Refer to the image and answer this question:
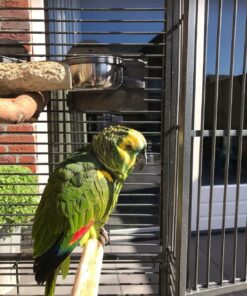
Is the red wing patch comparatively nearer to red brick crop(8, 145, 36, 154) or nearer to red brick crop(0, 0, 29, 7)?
red brick crop(8, 145, 36, 154)

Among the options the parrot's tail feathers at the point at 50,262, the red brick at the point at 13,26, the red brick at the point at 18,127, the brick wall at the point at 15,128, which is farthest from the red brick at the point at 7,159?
the parrot's tail feathers at the point at 50,262

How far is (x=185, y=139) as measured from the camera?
1.04m

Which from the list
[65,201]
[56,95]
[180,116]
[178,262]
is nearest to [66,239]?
[65,201]

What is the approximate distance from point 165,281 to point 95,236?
1.78 feet

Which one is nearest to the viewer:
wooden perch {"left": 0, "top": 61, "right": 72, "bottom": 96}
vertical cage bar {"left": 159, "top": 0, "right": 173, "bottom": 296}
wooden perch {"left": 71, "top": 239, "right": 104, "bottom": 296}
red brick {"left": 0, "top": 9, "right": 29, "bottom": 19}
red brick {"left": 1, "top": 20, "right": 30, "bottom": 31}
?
wooden perch {"left": 71, "top": 239, "right": 104, "bottom": 296}

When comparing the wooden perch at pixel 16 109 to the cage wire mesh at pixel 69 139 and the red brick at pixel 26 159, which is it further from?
the red brick at pixel 26 159

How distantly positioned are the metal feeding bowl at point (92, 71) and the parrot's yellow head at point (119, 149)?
0.62ft

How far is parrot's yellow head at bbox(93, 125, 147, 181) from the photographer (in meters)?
0.88

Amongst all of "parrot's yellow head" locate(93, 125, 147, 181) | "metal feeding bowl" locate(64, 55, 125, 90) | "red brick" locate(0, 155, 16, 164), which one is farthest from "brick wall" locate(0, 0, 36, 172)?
"parrot's yellow head" locate(93, 125, 147, 181)

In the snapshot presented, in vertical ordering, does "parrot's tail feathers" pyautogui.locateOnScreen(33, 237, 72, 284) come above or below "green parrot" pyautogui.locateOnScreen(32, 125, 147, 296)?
below

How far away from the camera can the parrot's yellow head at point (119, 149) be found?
879 millimetres

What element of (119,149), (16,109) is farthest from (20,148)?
(16,109)

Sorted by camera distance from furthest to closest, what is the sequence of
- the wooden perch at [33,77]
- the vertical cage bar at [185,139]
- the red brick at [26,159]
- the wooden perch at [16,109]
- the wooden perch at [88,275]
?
the red brick at [26,159] → the vertical cage bar at [185,139] → the wooden perch at [33,77] → the wooden perch at [88,275] → the wooden perch at [16,109]

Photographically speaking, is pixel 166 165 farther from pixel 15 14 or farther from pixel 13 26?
pixel 15 14
